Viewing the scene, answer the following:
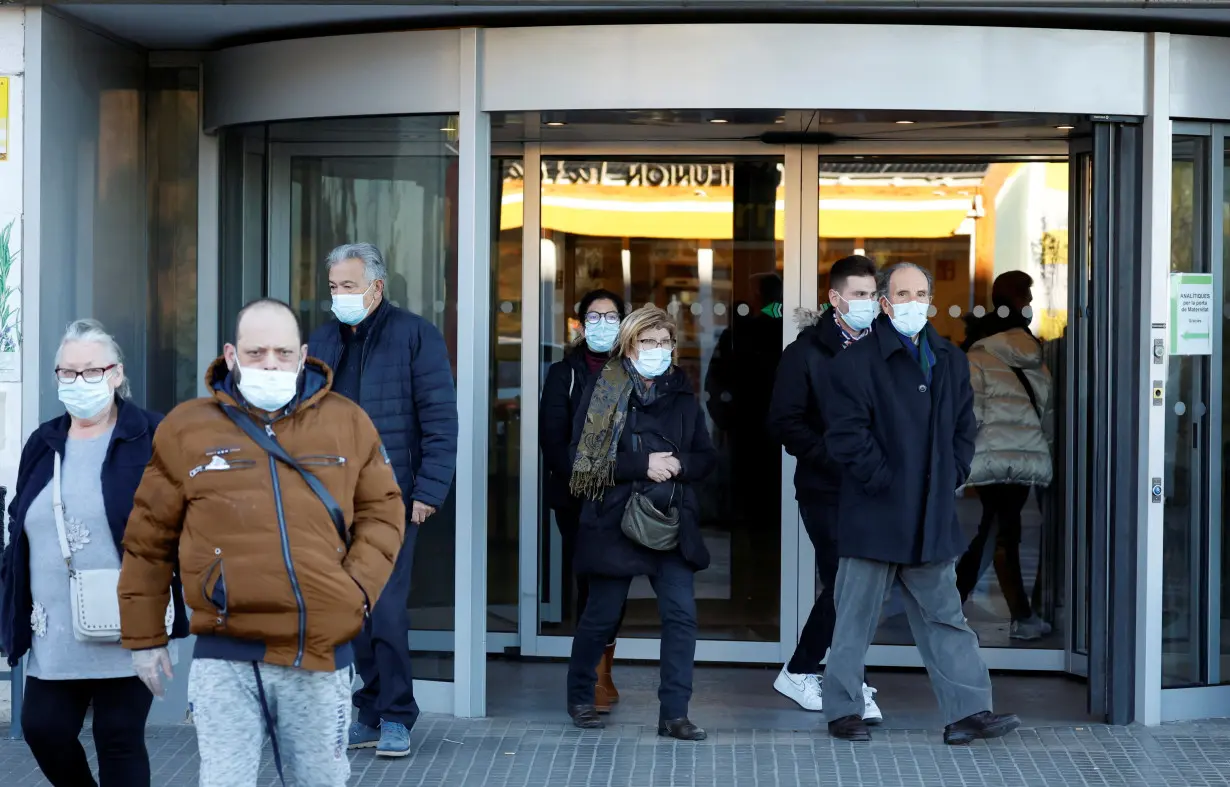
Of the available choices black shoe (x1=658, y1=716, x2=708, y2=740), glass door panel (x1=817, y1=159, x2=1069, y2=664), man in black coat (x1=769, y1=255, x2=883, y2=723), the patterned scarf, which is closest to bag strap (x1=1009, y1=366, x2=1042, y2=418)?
glass door panel (x1=817, y1=159, x2=1069, y2=664)

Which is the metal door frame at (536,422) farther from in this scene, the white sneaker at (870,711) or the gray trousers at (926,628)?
the gray trousers at (926,628)

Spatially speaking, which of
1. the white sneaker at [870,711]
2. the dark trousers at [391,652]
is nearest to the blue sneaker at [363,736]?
the dark trousers at [391,652]

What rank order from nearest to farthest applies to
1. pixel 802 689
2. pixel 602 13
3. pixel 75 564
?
1. pixel 75 564
2. pixel 602 13
3. pixel 802 689

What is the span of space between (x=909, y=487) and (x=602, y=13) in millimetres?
2239

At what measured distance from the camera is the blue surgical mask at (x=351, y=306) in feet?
19.7

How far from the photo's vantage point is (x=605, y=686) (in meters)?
6.99

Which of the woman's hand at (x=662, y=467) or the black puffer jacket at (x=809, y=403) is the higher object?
the black puffer jacket at (x=809, y=403)

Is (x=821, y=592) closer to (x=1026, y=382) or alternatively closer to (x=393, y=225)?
(x=1026, y=382)

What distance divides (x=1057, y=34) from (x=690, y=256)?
2.30m

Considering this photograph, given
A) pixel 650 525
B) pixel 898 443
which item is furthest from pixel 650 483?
pixel 898 443

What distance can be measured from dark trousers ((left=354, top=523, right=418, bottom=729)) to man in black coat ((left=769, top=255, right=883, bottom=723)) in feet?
5.23

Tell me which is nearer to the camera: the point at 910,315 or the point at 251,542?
the point at 251,542

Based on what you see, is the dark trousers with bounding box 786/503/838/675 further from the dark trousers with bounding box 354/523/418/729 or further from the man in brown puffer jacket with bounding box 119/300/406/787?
the man in brown puffer jacket with bounding box 119/300/406/787

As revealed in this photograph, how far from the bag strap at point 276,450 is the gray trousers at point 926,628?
2804 millimetres
